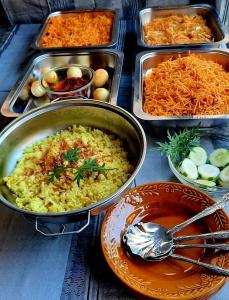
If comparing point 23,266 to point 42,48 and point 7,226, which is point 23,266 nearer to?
point 7,226

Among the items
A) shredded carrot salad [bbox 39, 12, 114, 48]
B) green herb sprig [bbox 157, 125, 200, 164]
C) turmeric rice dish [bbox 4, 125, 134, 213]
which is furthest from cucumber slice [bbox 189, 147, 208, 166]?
shredded carrot salad [bbox 39, 12, 114, 48]

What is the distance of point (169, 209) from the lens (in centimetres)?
89

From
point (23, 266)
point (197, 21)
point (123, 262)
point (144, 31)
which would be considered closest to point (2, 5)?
point (144, 31)

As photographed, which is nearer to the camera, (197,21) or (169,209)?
(169,209)

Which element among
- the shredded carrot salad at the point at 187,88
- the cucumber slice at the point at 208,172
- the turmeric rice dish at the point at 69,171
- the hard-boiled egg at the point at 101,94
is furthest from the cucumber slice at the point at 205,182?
Result: the hard-boiled egg at the point at 101,94

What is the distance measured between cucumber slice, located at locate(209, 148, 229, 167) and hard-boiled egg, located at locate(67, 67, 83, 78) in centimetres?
73

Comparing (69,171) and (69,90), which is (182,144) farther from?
(69,90)

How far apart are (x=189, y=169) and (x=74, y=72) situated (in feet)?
2.43

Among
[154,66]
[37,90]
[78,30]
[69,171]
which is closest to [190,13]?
[154,66]

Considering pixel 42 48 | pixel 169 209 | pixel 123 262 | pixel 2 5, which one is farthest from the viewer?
pixel 2 5

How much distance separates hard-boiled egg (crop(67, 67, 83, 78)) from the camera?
1.40m

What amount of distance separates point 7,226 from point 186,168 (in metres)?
0.61

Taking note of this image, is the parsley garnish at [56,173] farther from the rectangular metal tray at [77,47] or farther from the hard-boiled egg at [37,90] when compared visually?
the rectangular metal tray at [77,47]

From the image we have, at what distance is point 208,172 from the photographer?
977 mm
